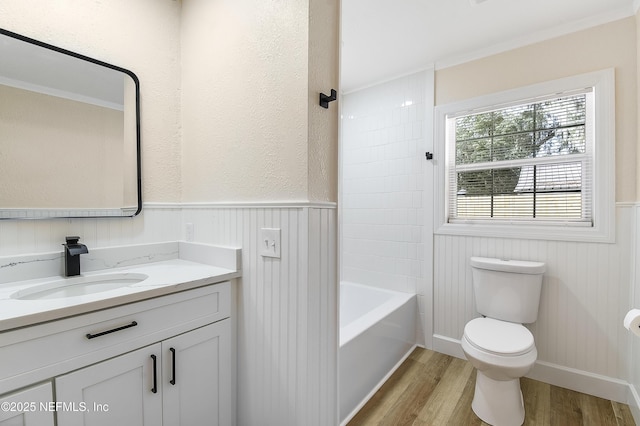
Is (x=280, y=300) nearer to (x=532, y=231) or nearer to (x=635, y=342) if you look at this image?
(x=532, y=231)

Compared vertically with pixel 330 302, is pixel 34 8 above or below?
above

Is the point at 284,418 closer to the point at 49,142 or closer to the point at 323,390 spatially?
the point at 323,390

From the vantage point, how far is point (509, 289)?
1.95 metres

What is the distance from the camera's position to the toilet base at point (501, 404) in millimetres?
1606

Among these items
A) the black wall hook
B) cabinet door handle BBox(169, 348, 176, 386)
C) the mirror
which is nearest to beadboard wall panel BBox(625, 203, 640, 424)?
the black wall hook

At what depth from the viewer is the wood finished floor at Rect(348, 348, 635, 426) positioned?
1.65 metres

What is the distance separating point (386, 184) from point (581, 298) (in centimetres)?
155

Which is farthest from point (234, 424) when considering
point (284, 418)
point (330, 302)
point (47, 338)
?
point (47, 338)

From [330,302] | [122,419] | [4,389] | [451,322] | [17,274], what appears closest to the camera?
[4,389]

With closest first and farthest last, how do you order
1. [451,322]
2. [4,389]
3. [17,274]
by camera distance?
[4,389]
[17,274]
[451,322]

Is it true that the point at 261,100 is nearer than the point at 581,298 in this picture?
Yes

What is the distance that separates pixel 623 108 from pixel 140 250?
2.88m

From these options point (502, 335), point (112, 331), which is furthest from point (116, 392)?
point (502, 335)

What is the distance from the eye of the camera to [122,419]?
1055 millimetres
